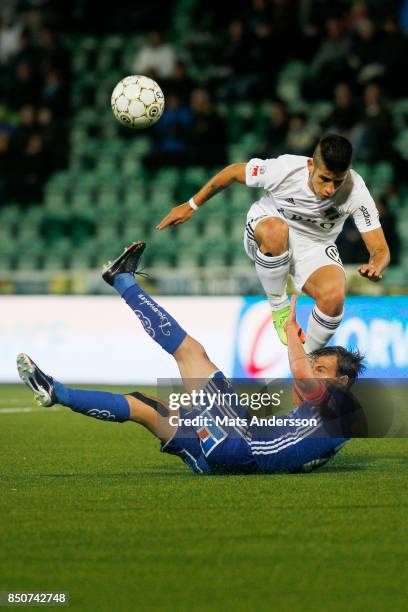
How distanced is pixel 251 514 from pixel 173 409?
3.29 feet

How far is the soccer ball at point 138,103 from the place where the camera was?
8.27 metres

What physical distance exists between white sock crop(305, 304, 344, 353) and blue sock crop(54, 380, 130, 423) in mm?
1977

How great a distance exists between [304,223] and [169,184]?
7179mm

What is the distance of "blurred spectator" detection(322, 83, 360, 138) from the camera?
44.7 feet

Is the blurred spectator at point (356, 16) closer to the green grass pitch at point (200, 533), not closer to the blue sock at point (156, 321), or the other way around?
the green grass pitch at point (200, 533)

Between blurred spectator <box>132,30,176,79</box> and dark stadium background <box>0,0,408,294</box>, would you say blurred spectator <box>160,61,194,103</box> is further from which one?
blurred spectator <box>132,30,176,79</box>

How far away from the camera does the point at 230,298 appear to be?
11.9 meters

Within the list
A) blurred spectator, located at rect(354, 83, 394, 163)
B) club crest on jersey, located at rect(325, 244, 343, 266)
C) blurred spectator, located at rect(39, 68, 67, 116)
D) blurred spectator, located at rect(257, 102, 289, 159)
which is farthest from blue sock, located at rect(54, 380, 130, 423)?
blurred spectator, located at rect(39, 68, 67, 116)

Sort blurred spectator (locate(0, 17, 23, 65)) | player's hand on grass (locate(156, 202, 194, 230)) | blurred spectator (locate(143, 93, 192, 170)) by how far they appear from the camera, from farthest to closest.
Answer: blurred spectator (locate(0, 17, 23, 65)), blurred spectator (locate(143, 93, 192, 170)), player's hand on grass (locate(156, 202, 194, 230))

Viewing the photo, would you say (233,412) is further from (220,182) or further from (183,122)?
Result: (183,122)

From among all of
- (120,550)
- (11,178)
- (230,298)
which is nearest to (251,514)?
(120,550)

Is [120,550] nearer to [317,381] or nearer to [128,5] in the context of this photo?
[317,381]

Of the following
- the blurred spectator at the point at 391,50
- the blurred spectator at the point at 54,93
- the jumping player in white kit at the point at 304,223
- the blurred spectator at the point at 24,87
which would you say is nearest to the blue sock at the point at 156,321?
the jumping player in white kit at the point at 304,223

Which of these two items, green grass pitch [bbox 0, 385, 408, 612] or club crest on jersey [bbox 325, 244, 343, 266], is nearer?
green grass pitch [bbox 0, 385, 408, 612]
